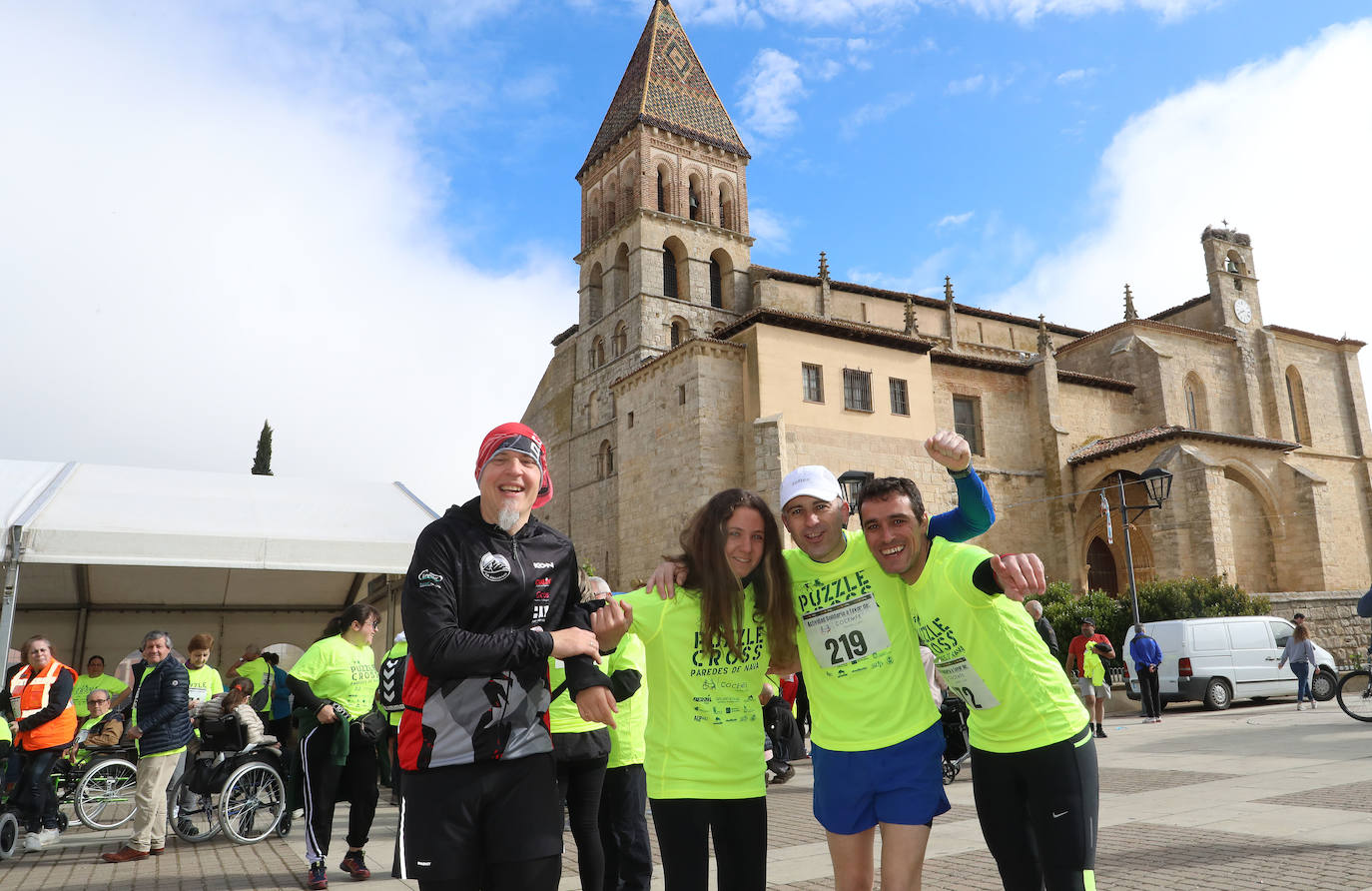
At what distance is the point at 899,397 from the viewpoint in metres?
28.2

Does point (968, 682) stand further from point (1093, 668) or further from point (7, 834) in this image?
point (1093, 668)

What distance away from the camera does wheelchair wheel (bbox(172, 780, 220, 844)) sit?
7430mm

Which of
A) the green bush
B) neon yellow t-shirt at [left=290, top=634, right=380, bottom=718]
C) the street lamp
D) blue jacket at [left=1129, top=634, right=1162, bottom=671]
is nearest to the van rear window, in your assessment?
blue jacket at [left=1129, top=634, right=1162, bottom=671]

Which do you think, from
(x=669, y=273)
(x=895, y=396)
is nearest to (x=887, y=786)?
(x=895, y=396)

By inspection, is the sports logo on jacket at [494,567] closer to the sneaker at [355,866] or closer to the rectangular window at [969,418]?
the sneaker at [355,866]

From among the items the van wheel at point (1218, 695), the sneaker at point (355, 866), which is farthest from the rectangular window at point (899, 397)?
the sneaker at point (355, 866)

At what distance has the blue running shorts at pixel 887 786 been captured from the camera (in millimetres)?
2779

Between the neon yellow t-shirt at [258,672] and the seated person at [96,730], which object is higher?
the neon yellow t-shirt at [258,672]

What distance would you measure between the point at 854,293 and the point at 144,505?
32426mm

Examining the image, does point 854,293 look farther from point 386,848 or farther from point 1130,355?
point 386,848

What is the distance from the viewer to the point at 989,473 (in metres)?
30.4

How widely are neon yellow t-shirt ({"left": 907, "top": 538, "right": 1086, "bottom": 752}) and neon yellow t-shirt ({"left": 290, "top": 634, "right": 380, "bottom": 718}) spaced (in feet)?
15.6

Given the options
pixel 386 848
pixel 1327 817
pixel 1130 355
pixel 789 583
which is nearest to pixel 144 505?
pixel 386 848

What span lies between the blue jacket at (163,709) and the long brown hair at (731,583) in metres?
5.90
